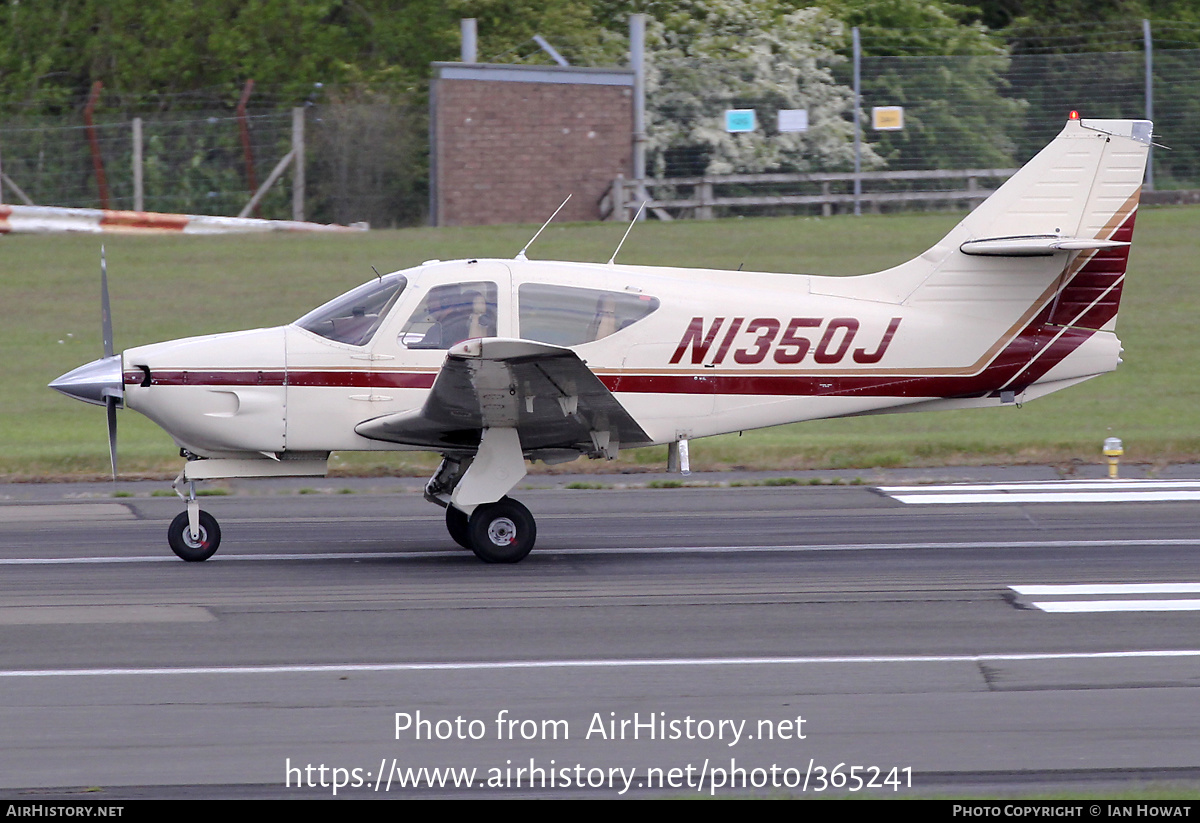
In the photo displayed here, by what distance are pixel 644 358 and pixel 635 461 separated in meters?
4.58

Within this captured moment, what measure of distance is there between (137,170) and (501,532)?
17.0 m

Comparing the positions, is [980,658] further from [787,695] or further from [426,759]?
[426,759]

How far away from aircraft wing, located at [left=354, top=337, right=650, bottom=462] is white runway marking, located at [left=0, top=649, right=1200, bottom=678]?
2109 mm

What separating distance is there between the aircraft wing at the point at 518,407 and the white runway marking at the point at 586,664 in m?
2.11

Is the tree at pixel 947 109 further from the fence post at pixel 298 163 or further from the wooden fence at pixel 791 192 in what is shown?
the fence post at pixel 298 163

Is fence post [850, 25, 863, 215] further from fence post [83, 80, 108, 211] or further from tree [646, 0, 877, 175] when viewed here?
fence post [83, 80, 108, 211]

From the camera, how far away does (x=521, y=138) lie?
24562 mm

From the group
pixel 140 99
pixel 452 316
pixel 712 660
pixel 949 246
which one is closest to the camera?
pixel 712 660

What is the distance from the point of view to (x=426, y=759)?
598cm

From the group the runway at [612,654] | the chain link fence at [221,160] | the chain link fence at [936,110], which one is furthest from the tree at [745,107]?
the runway at [612,654]

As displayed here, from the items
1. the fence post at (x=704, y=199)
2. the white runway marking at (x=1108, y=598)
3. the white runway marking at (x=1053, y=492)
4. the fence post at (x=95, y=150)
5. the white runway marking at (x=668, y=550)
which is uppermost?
the fence post at (x=95, y=150)

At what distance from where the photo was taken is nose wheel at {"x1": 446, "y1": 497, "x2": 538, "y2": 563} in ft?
32.3

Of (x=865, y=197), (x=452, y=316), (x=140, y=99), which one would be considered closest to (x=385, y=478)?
(x=452, y=316)

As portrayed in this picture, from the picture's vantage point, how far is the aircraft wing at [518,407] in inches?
347
